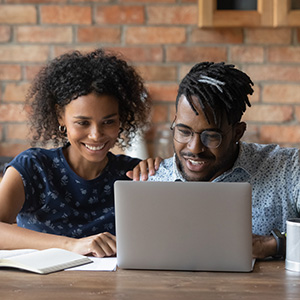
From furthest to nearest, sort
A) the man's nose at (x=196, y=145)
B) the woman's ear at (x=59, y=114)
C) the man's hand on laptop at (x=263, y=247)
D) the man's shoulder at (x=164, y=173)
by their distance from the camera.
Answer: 1. the woman's ear at (x=59, y=114)
2. the man's shoulder at (x=164, y=173)
3. the man's nose at (x=196, y=145)
4. the man's hand on laptop at (x=263, y=247)

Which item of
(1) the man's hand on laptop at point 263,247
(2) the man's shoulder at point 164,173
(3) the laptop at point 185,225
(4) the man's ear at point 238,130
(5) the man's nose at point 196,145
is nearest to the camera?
(3) the laptop at point 185,225


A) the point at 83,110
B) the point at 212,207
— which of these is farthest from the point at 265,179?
the point at 83,110

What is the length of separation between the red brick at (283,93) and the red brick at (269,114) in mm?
35

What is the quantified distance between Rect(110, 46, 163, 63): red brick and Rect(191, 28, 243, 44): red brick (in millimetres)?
185

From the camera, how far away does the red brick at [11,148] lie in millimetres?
2823

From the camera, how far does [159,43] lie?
9.05 feet

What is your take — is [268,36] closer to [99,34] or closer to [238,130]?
[99,34]

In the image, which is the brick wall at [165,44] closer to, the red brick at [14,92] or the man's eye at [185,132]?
the red brick at [14,92]

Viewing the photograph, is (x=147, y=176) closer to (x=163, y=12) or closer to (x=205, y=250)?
(x=205, y=250)

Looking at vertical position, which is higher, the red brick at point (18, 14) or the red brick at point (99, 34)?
the red brick at point (18, 14)

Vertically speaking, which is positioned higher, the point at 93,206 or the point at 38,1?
the point at 38,1

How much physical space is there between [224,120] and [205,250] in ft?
1.77

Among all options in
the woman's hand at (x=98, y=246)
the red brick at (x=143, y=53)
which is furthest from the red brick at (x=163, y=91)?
the woman's hand at (x=98, y=246)

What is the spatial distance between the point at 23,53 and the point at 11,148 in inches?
19.2
